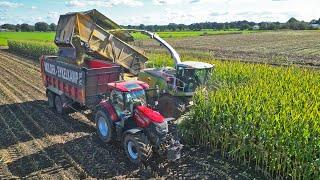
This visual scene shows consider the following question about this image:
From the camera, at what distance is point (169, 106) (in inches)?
474

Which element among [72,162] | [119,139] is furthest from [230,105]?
[72,162]

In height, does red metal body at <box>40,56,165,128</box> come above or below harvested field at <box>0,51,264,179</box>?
Result: above

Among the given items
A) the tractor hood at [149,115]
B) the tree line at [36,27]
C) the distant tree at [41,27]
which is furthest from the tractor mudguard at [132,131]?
the distant tree at [41,27]

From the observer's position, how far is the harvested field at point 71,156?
29.8 feet

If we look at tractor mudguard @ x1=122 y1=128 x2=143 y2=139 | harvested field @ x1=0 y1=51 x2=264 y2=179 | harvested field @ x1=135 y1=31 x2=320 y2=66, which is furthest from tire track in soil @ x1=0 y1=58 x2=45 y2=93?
tractor mudguard @ x1=122 y1=128 x2=143 y2=139

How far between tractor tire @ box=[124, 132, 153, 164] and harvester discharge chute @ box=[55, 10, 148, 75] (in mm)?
6408

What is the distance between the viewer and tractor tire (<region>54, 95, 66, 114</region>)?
1401cm

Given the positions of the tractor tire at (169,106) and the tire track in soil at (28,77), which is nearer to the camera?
the tractor tire at (169,106)

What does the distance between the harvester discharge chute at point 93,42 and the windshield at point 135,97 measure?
539 centimetres

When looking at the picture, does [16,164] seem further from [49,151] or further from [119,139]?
[119,139]

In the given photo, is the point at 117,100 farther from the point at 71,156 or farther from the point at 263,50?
the point at 263,50

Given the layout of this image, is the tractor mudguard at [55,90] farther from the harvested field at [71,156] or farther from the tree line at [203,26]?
the tree line at [203,26]

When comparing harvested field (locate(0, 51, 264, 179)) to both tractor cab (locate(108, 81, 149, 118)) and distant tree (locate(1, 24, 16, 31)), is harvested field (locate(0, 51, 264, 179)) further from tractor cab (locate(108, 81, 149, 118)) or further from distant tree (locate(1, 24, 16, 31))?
distant tree (locate(1, 24, 16, 31))

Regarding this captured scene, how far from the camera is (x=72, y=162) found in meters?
9.66
